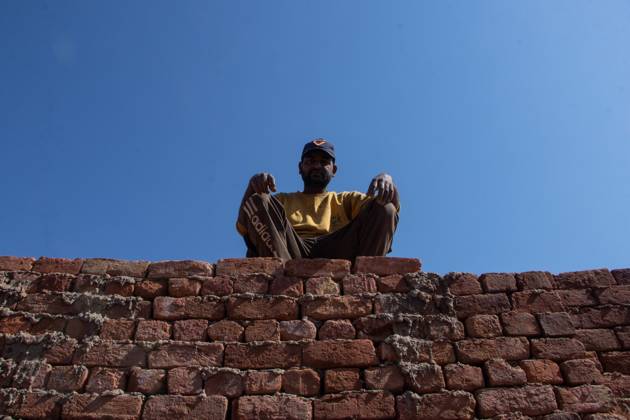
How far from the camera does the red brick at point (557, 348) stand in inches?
122

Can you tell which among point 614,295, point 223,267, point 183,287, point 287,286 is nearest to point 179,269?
point 183,287

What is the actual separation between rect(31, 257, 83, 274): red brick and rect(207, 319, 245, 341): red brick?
3.61 feet

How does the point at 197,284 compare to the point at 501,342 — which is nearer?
the point at 501,342

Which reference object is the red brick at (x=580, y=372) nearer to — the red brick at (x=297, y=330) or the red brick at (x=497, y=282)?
the red brick at (x=497, y=282)

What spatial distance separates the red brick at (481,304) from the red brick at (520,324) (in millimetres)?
65

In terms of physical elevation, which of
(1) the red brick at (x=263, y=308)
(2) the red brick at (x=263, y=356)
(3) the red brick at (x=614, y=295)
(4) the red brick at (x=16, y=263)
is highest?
(4) the red brick at (x=16, y=263)

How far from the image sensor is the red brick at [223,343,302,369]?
9.96 ft

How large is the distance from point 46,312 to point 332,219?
2.37 m

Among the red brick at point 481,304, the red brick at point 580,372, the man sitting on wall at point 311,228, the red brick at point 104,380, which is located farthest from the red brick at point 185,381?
the red brick at point 580,372

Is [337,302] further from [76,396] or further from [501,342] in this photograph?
[76,396]

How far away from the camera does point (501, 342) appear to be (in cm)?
313

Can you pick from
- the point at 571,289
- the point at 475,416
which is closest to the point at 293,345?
the point at 475,416

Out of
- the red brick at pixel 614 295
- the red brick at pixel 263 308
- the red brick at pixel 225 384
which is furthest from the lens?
the red brick at pixel 614 295

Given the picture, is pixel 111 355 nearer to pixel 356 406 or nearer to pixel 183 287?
pixel 183 287
